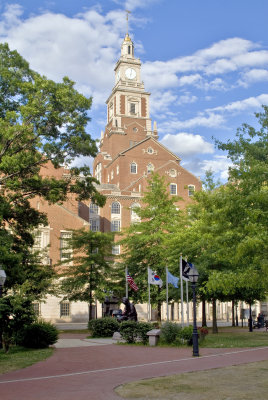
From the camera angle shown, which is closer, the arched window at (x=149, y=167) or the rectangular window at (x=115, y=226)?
the rectangular window at (x=115, y=226)

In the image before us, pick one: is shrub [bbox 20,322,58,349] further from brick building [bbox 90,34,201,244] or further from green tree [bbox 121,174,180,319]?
brick building [bbox 90,34,201,244]

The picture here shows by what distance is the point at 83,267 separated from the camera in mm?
34500

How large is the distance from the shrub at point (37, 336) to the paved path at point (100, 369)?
1363mm

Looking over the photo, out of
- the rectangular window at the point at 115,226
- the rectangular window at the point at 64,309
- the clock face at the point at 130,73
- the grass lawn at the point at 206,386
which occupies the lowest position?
the rectangular window at the point at 64,309

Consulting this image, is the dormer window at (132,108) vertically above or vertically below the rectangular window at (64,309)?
above

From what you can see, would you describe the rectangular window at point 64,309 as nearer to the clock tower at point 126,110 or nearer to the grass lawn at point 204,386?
the clock tower at point 126,110

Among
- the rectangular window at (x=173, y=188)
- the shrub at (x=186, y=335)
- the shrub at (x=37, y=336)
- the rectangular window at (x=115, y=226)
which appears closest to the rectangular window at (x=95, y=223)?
the rectangular window at (x=115, y=226)

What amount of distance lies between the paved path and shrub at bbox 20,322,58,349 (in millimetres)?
1363

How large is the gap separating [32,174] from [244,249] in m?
11.8

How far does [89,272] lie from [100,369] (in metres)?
22.8

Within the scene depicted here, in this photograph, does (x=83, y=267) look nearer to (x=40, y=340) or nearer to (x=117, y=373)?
(x=40, y=340)

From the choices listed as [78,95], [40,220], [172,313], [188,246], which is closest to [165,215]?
[188,246]

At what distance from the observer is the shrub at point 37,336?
19750 mm

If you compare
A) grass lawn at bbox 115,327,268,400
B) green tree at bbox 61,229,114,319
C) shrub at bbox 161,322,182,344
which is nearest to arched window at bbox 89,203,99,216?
green tree at bbox 61,229,114,319
